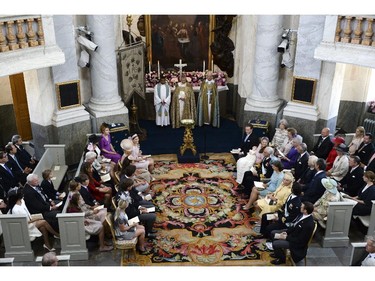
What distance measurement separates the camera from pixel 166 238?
7.86 metres

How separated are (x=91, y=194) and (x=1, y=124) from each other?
473 cm

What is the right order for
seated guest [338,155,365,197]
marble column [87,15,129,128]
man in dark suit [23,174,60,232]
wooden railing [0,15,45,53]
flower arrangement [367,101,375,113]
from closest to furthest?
man in dark suit [23,174,60,232]
seated guest [338,155,365,197]
wooden railing [0,15,45,53]
marble column [87,15,129,128]
flower arrangement [367,101,375,113]

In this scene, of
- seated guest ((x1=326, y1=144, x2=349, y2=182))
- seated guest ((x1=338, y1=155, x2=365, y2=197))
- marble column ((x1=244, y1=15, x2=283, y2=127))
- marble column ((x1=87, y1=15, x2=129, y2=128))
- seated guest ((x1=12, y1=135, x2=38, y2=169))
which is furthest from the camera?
marble column ((x1=244, y1=15, x2=283, y2=127))

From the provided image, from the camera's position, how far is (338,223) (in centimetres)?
747

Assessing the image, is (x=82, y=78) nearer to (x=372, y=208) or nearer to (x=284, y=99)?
(x=284, y=99)

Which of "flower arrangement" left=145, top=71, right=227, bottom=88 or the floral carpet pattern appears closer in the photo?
the floral carpet pattern

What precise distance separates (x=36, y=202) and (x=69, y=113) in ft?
12.0

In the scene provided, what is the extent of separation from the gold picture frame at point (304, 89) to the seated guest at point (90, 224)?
624 centimetres

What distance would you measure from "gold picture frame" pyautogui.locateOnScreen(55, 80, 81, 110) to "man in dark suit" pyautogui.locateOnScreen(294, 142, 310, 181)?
17.7 ft

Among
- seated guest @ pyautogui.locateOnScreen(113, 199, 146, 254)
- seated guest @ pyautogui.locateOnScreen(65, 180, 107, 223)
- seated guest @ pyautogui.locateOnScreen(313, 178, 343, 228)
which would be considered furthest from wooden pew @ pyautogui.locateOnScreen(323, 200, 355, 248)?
seated guest @ pyautogui.locateOnScreen(65, 180, 107, 223)

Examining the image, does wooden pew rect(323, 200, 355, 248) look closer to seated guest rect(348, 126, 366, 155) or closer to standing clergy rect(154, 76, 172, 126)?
seated guest rect(348, 126, 366, 155)

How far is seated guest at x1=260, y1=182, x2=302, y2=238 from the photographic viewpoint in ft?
23.0

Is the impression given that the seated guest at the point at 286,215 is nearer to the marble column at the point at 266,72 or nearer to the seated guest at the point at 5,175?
the marble column at the point at 266,72

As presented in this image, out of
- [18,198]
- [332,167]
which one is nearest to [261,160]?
[332,167]
